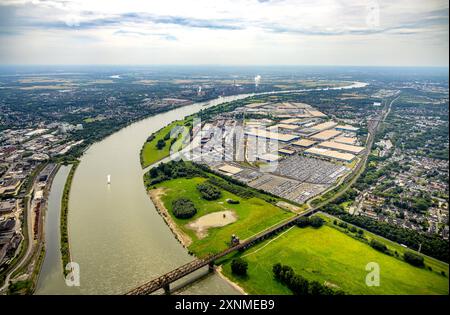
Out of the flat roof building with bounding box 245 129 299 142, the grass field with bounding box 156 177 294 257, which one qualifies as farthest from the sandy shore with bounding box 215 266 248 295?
the flat roof building with bounding box 245 129 299 142

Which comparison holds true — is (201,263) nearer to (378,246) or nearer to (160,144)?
(378,246)

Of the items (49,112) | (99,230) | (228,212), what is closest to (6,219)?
(99,230)

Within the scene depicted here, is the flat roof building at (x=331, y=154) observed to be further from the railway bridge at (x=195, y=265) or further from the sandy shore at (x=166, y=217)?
the sandy shore at (x=166, y=217)

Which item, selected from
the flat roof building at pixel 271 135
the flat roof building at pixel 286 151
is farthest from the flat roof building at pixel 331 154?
the flat roof building at pixel 271 135

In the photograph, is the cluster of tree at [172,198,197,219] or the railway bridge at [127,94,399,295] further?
the cluster of tree at [172,198,197,219]

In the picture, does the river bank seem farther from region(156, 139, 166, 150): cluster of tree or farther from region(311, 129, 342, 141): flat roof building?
region(311, 129, 342, 141): flat roof building
